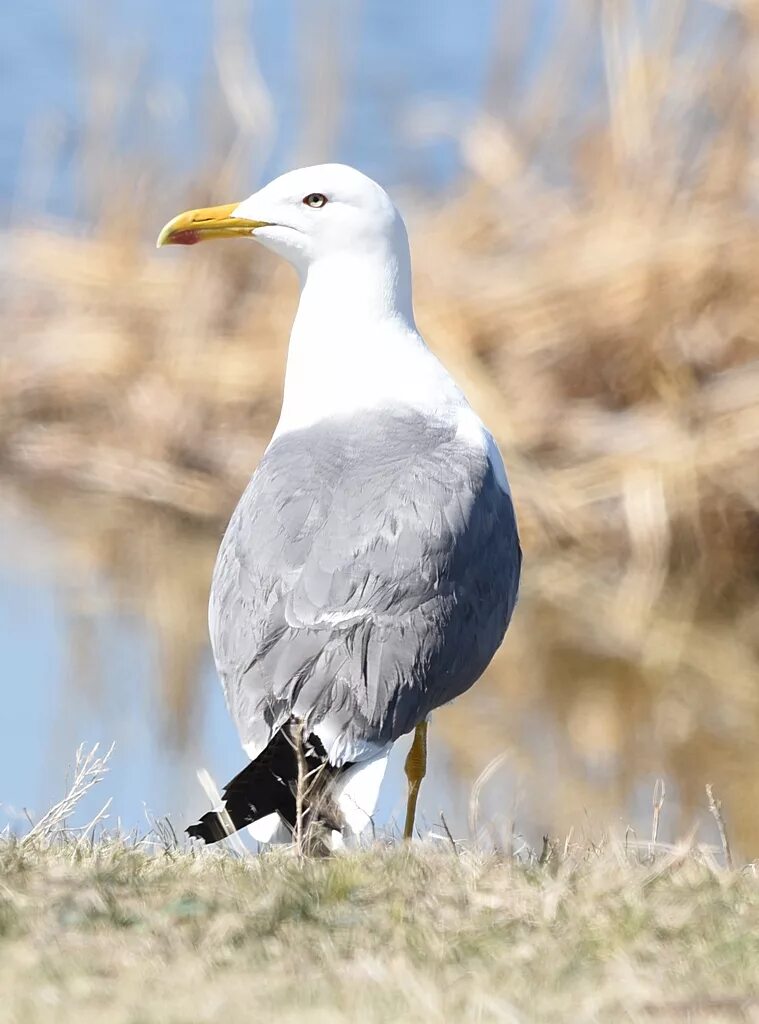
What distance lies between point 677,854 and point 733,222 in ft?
18.0

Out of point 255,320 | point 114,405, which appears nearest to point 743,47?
point 255,320

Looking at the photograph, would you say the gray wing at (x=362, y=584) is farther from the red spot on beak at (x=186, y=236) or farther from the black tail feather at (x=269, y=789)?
the red spot on beak at (x=186, y=236)

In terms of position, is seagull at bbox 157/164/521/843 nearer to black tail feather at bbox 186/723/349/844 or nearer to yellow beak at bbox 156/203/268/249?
black tail feather at bbox 186/723/349/844

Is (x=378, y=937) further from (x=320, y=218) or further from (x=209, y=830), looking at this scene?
(x=320, y=218)

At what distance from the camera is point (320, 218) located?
4.68 metres

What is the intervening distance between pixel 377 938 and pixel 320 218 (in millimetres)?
2350

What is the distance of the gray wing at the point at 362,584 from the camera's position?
141 inches

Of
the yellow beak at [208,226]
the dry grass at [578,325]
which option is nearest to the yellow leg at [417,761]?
the yellow beak at [208,226]

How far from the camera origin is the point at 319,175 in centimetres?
468

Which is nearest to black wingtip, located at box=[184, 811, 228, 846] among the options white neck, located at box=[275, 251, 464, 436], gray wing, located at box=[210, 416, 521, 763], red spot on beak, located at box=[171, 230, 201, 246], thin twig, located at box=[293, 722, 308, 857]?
thin twig, located at box=[293, 722, 308, 857]

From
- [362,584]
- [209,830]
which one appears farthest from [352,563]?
[209,830]

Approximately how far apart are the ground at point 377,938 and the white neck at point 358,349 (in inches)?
53.7

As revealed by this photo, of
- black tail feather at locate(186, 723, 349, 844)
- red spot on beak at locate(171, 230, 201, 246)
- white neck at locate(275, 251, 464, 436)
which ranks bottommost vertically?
black tail feather at locate(186, 723, 349, 844)

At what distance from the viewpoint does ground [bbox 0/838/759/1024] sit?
2422 millimetres
